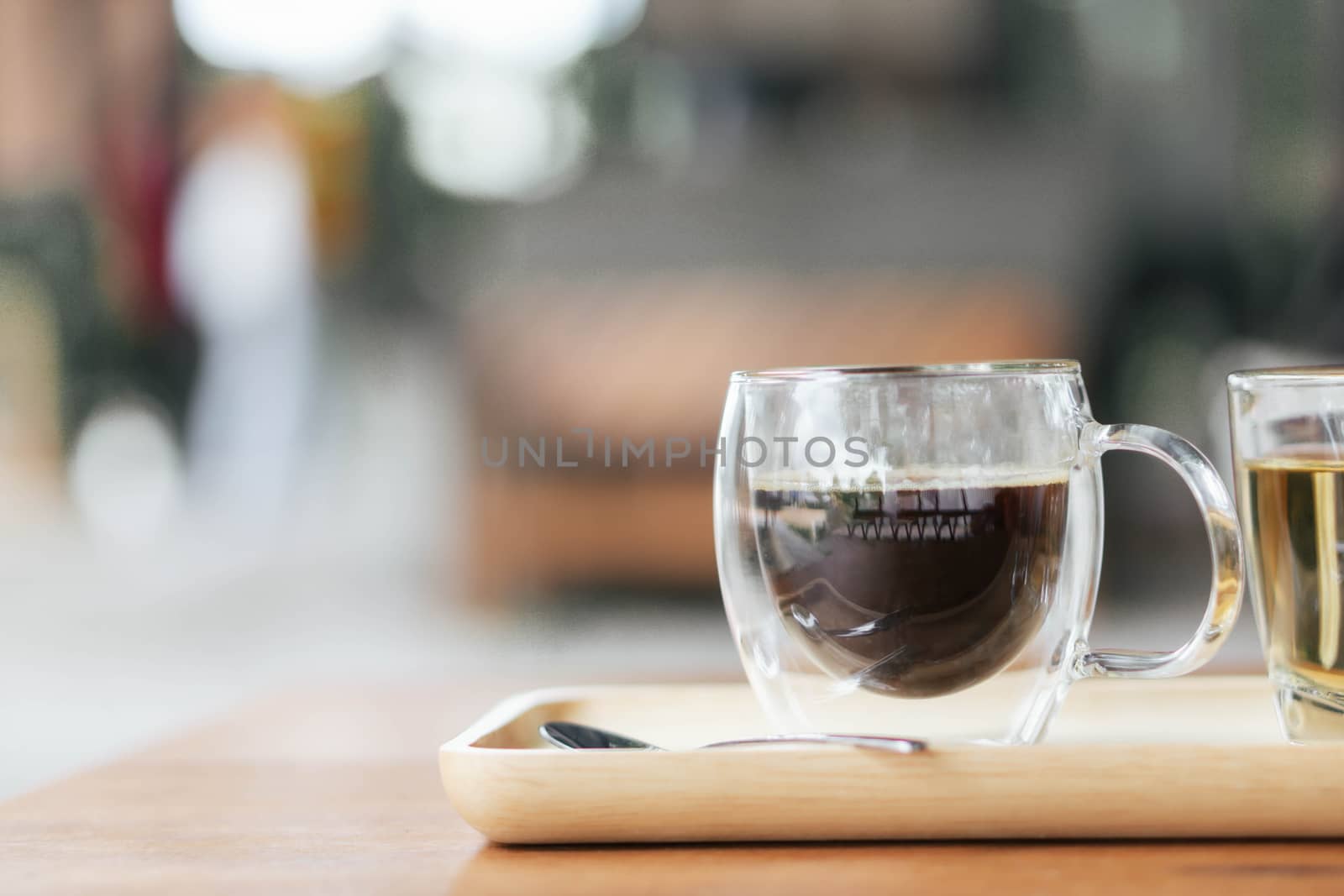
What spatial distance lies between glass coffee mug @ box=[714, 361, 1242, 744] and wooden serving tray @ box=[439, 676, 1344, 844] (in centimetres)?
5

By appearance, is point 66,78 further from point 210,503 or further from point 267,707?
point 267,707

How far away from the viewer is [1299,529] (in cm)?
41

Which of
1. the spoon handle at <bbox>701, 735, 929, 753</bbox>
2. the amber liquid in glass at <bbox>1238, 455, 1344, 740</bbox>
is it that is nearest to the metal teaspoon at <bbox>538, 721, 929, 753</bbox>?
the spoon handle at <bbox>701, 735, 929, 753</bbox>

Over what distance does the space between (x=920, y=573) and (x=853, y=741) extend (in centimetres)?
6

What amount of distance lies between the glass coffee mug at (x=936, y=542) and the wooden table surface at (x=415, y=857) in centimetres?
6

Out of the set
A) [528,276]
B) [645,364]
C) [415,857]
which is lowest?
[415,857]

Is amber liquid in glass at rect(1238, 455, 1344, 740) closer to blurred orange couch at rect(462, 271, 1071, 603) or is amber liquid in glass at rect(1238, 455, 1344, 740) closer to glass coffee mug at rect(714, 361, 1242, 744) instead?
glass coffee mug at rect(714, 361, 1242, 744)

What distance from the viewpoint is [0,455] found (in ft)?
8.66

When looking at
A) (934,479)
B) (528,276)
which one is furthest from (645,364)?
(934,479)

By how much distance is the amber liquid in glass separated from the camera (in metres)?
0.41

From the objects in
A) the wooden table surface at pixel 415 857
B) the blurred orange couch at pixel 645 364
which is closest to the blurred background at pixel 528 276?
the blurred orange couch at pixel 645 364

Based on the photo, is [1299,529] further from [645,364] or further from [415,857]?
[645,364]

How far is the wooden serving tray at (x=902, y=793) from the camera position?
0.37 metres

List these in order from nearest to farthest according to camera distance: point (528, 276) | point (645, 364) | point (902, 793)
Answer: point (902, 793) → point (645, 364) → point (528, 276)
